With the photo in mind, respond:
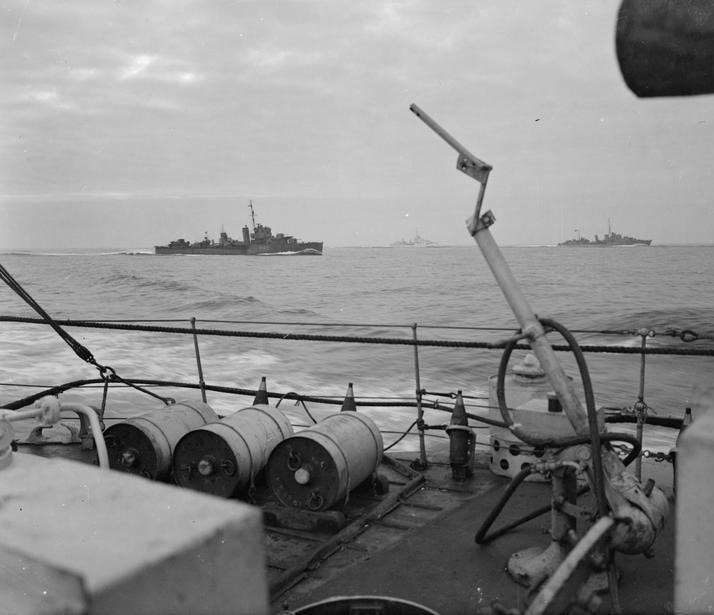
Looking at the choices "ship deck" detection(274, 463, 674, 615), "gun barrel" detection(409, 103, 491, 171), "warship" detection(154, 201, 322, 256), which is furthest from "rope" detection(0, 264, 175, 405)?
"warship" detection(154, 201, 322, 256)

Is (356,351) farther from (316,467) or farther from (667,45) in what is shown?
(667,45)

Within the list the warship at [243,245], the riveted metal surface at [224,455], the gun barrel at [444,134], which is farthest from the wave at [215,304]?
the warship at [243,245]

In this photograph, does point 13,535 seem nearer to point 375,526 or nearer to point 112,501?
point 112,501

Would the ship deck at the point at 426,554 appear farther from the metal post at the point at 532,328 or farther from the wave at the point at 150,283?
the wave at the point at 150,283

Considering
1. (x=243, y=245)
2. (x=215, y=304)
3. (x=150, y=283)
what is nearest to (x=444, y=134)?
(x=215, y=304)

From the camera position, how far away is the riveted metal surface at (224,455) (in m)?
4.96

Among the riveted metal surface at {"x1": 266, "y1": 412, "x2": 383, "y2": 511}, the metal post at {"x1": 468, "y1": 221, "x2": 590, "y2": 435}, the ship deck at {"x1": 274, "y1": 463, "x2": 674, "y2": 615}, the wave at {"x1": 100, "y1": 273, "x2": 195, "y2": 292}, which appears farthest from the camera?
the wave at {"x1": 100, "y1": 273, "x2": 195, "y2": 292}

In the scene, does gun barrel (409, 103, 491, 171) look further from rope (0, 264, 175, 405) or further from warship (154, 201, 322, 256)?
warship (154, 201, 322, 256)

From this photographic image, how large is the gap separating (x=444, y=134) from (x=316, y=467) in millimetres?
2559

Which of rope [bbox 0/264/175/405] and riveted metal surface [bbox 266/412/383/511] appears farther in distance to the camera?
rope [bbox 0/264/175/405]

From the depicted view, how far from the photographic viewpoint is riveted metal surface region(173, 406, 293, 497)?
4.96m

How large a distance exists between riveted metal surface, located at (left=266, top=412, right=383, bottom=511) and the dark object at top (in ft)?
11.8

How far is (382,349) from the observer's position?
91.1 ft

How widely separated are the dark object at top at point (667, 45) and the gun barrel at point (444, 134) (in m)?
1.82
